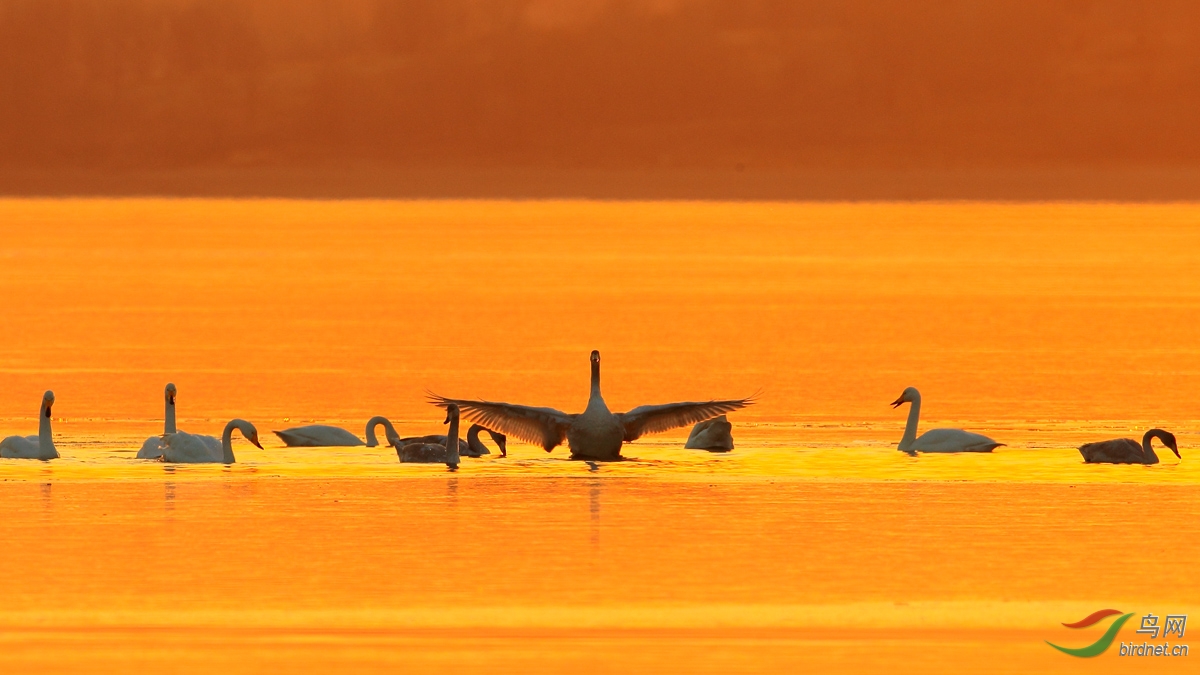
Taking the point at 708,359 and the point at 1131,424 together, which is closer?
the point at 1131,424

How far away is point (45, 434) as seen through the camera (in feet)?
71.5

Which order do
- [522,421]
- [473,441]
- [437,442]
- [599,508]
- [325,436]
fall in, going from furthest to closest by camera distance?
1. [325,436]
2. [473,441]
3. [522,421]
4. [437,442]
5. [599,508]

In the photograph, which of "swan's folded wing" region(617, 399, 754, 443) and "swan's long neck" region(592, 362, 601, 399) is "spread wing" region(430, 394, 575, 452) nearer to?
"swan's long neck" region(592, 362, 601, 399)

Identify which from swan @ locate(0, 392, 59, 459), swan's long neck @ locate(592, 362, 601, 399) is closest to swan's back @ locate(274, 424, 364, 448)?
swan @ locate(0, 392, 59, 459)

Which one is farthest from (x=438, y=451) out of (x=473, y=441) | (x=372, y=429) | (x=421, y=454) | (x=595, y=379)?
(x=595, y=379)

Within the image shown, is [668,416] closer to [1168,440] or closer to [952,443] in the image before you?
[952,443]

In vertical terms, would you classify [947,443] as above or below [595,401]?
below

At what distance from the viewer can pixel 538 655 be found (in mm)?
13281

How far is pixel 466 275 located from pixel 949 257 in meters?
35.1

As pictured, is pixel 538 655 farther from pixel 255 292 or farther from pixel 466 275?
pixel 466 275

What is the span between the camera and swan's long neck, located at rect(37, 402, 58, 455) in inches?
853

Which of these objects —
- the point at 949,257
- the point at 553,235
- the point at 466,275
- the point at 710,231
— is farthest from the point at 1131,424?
the point at 710,231

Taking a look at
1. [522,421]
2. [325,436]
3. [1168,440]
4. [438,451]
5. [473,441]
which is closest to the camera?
[1168,440]

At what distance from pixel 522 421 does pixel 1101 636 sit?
10.5 metres
